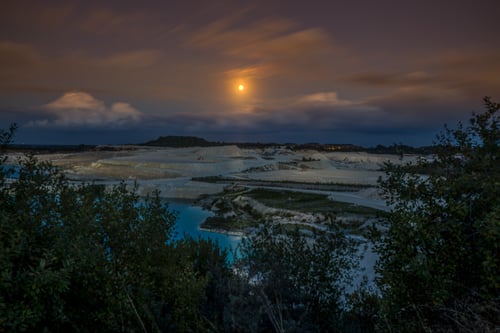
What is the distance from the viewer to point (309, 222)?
3647cm

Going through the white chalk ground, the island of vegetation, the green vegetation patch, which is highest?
the island of vegetation

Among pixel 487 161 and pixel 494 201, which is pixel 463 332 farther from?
pixel 487 161

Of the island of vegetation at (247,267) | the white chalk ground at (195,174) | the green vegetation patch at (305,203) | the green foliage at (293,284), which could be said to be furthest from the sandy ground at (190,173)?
the island of vegetation at (247,267)

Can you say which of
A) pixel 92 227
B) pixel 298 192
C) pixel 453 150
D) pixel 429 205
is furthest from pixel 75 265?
pixel 298 192

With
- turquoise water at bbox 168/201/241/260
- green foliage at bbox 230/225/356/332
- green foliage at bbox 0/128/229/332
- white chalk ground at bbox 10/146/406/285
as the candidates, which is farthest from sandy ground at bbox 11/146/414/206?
green foliage at bbox 0/128/229/332

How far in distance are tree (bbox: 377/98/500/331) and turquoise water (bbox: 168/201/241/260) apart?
23.4m

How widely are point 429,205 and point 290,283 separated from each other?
4600mm

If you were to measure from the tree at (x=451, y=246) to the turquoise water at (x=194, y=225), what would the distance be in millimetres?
23440

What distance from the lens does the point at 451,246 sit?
25.3ft

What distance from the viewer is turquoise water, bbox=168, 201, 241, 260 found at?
33719 millimetres

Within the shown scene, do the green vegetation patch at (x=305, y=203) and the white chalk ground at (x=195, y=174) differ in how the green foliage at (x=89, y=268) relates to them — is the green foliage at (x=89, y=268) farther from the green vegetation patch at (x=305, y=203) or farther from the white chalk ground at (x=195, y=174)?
the white chalk ground at (x=195, y=174)

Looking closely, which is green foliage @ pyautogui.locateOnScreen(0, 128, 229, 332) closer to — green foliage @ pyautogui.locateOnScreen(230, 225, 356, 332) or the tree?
green foliage @ pyautogui.locateOnScreen(230, 225, 356, 332)

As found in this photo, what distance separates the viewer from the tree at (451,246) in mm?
7051

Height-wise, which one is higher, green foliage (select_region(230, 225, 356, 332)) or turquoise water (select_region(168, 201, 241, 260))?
green foliage (select_region(230, 225, 356, 332))
